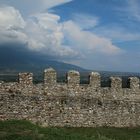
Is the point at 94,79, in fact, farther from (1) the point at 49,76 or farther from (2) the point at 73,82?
(1) the point at 49,76

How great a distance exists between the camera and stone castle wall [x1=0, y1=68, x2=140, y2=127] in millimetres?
33562

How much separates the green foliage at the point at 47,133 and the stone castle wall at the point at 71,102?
1770mm

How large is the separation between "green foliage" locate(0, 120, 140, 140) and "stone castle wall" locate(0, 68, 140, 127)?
177 cm

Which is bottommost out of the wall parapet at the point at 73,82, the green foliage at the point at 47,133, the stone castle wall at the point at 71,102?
the green foliage at the point at 47,133

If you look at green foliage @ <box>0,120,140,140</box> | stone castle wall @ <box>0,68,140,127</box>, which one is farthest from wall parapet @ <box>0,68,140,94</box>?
green foliage @ <box>0,120,140,140</box>

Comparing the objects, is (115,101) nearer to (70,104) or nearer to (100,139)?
(70,104)

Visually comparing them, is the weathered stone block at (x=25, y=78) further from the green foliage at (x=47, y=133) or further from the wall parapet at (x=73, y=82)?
the green foliage at (x=47, y=133)

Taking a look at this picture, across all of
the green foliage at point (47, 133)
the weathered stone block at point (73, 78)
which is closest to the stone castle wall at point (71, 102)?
the weathered stone block at point (73, 78)

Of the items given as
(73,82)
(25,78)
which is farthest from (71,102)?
(25,78)

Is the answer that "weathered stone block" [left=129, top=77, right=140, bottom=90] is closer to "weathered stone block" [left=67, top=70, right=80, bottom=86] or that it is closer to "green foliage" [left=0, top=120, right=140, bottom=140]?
"green foliage" [left=0, top=120, right=140, bottom=140]

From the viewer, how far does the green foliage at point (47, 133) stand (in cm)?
2402

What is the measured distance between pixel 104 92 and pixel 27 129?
11.4 meters

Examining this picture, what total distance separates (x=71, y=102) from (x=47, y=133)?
9.63 m

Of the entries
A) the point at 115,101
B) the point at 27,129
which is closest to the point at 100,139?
the point at 27,129
